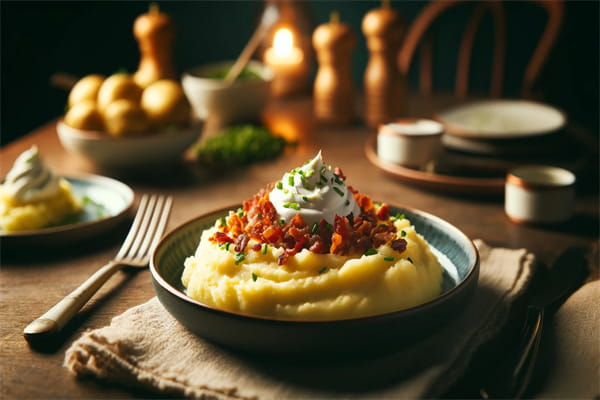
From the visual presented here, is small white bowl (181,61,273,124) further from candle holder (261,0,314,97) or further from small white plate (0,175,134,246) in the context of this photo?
small white plate (0,175,134,246)

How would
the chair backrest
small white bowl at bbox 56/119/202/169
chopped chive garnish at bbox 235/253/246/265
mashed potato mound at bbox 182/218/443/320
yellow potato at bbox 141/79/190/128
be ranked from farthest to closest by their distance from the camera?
1. the chair backrest
2. yellow potato at bbox 141/79/190/128
3. small white bowl at bbox 56/119/202/169
4. chopped chive garnish at bbox 235/253/246/265
5. mashed potato mound at bbox 182/218/443/320

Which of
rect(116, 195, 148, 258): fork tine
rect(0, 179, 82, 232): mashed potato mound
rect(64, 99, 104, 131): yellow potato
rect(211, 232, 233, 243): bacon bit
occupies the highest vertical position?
rect(64, 99, 104, 131): yellow potato

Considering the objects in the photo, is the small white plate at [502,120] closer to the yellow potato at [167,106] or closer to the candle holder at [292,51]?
the yellow potato at [167,106]

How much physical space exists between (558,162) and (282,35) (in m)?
1.82

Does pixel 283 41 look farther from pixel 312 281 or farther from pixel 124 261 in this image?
pixel 312 281

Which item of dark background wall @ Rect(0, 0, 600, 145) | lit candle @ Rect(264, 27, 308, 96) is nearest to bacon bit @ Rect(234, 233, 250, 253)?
lit candle @ Rect(264, 27, 308, 96)

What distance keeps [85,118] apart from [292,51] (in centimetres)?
168

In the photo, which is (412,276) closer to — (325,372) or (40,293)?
(325,372)

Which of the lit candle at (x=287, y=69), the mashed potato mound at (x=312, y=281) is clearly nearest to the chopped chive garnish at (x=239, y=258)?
the mashed potato mound at (x=312, y=281)

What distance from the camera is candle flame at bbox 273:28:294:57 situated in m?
3.62

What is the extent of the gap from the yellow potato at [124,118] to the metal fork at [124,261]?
0.40 m

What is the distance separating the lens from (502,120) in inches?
109

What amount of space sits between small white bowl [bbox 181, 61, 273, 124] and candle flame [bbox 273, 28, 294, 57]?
275 millimetres

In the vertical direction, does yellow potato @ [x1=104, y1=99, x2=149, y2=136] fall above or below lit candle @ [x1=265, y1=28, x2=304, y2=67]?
below
